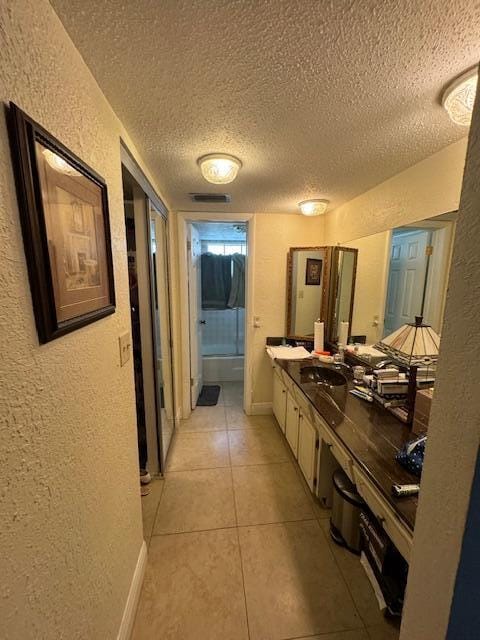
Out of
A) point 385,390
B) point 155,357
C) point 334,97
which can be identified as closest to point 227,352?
point 155,357

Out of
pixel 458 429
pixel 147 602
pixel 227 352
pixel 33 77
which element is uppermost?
pixel 33 77

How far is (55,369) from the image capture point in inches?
25.6

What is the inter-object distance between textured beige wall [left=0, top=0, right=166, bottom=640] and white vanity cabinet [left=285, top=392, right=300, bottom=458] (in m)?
1.32

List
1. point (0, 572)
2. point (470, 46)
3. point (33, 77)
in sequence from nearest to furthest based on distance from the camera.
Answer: point (0, 572), point (33, 77), point (470, 46)

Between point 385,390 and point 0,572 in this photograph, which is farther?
point 385,390

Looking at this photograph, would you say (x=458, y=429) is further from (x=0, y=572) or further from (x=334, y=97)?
(x=334, y=97)

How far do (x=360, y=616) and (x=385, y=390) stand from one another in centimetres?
103

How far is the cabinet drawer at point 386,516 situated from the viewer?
852 mm

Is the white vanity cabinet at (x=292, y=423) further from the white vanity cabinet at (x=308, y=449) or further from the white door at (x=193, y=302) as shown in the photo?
the white door at (x=193, y=302)

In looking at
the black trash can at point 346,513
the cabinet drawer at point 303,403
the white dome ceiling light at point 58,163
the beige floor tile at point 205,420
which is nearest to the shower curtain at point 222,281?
the beige floor tile at point 205,420

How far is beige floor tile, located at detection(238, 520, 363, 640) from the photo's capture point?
115cm

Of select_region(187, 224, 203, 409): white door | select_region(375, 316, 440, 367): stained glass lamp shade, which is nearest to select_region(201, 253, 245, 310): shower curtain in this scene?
select_region(187, 224, 203, 409): white door

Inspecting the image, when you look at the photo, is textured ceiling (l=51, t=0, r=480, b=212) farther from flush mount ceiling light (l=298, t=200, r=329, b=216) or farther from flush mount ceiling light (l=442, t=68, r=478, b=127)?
flush mount ceiling light (l=298, t=200, r=329, b=216)

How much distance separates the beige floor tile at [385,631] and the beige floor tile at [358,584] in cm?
2
